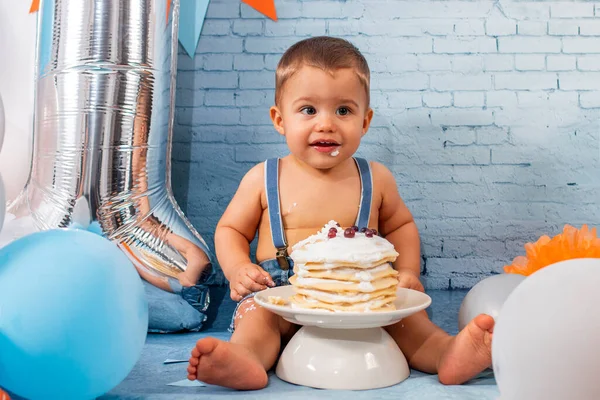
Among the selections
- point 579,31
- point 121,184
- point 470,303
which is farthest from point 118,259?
point 579,31

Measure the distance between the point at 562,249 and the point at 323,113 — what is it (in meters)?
0.61

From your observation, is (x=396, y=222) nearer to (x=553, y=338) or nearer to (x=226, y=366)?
(x=226, y=366)

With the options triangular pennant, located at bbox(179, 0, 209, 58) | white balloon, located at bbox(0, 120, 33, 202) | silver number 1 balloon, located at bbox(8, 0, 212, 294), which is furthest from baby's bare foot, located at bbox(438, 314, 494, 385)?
triangular pennant, located at bbox(179, 0, 209, 58)

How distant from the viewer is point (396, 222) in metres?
1.77

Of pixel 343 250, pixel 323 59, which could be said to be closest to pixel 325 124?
pixel 323 59

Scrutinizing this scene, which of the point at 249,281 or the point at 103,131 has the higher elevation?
the point at 103,131

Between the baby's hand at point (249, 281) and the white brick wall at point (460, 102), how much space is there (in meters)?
0.84

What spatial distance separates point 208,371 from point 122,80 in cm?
83

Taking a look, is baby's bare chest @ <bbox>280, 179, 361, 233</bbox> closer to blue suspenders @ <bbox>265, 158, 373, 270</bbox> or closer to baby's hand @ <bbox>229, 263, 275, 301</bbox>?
blue suspenders @ <bbox>265, 158, 373, 270</bbox>

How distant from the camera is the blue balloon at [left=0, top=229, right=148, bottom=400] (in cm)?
99

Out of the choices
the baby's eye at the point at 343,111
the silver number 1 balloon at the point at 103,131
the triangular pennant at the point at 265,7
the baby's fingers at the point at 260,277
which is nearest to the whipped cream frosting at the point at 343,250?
the baby's fingers at the point at 260,277

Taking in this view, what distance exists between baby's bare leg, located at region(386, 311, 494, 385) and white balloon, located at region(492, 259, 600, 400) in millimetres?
223

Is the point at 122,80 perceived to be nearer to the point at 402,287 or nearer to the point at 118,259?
the point at 118,259

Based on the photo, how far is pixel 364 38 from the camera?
7.29 feet
